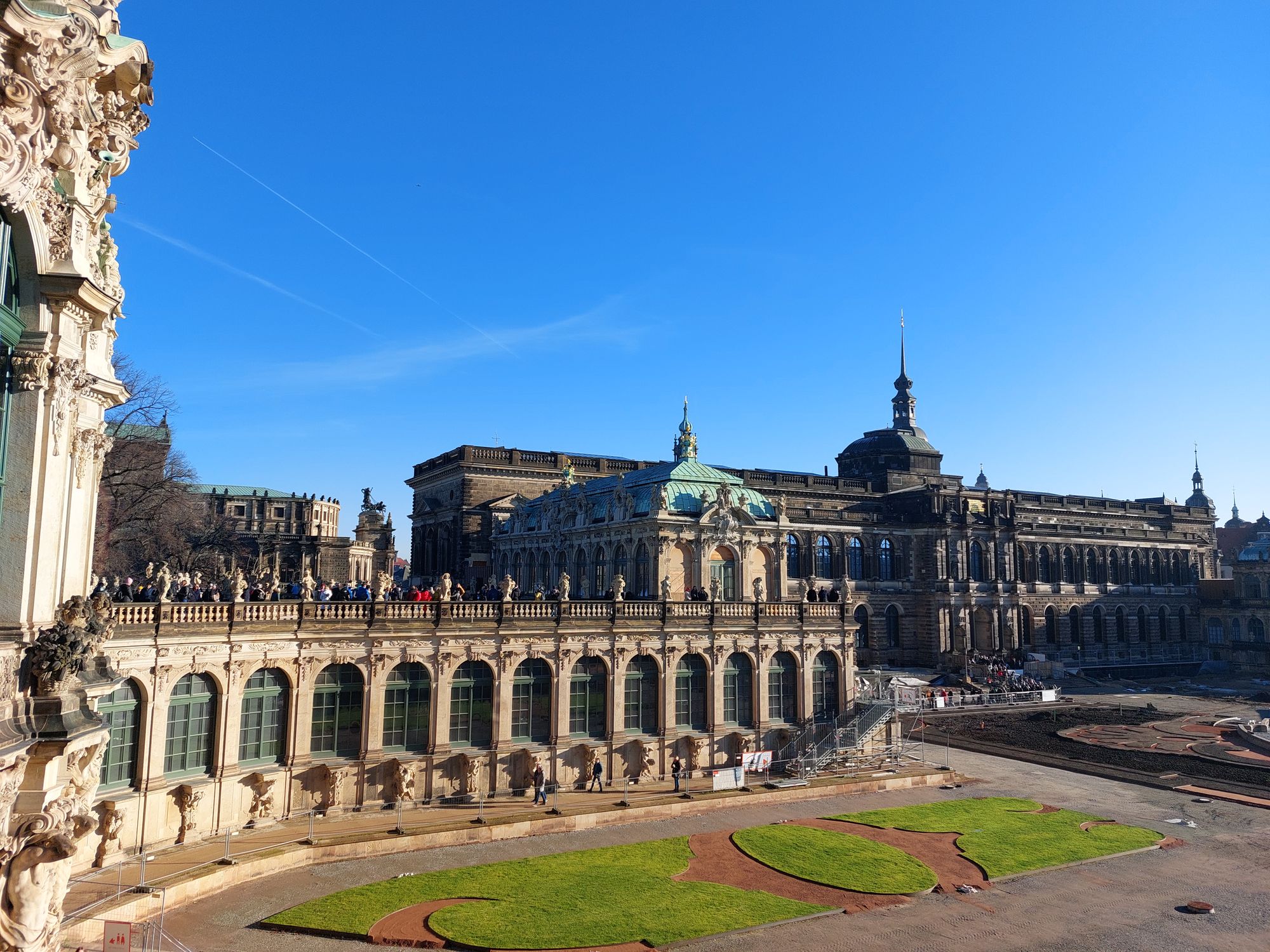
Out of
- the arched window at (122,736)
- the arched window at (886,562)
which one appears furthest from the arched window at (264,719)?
the arched window at (886,562)

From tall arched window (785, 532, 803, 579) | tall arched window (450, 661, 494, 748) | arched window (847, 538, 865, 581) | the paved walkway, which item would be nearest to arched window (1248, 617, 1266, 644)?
Result: arched window (847, 538, 865, 581)

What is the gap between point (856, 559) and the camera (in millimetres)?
87500

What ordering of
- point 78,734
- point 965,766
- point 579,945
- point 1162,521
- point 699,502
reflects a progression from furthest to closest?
point 1162,521, point 699,502, point 965,766, point 579,945, point 78,734

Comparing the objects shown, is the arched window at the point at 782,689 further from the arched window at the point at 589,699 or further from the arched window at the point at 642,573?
the arched window at the point at 589,699

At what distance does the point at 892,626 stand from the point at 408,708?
210 feet

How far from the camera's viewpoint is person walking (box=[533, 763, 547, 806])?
3503 cm

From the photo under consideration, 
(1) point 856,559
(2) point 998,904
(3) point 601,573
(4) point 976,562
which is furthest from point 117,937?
(4) point 976,562

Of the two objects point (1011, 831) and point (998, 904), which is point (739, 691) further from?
point (998, 904)

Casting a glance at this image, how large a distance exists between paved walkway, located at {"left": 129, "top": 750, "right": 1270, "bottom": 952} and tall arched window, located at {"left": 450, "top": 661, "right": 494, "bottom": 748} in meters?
5.35

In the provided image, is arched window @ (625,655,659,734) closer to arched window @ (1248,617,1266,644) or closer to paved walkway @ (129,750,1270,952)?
paved walkway @ (129,750,1270,952)

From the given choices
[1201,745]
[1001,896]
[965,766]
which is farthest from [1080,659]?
[1001,896]

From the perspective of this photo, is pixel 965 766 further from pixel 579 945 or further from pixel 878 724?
pixel 579 945

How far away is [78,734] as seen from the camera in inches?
462

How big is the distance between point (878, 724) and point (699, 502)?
15052 mm
